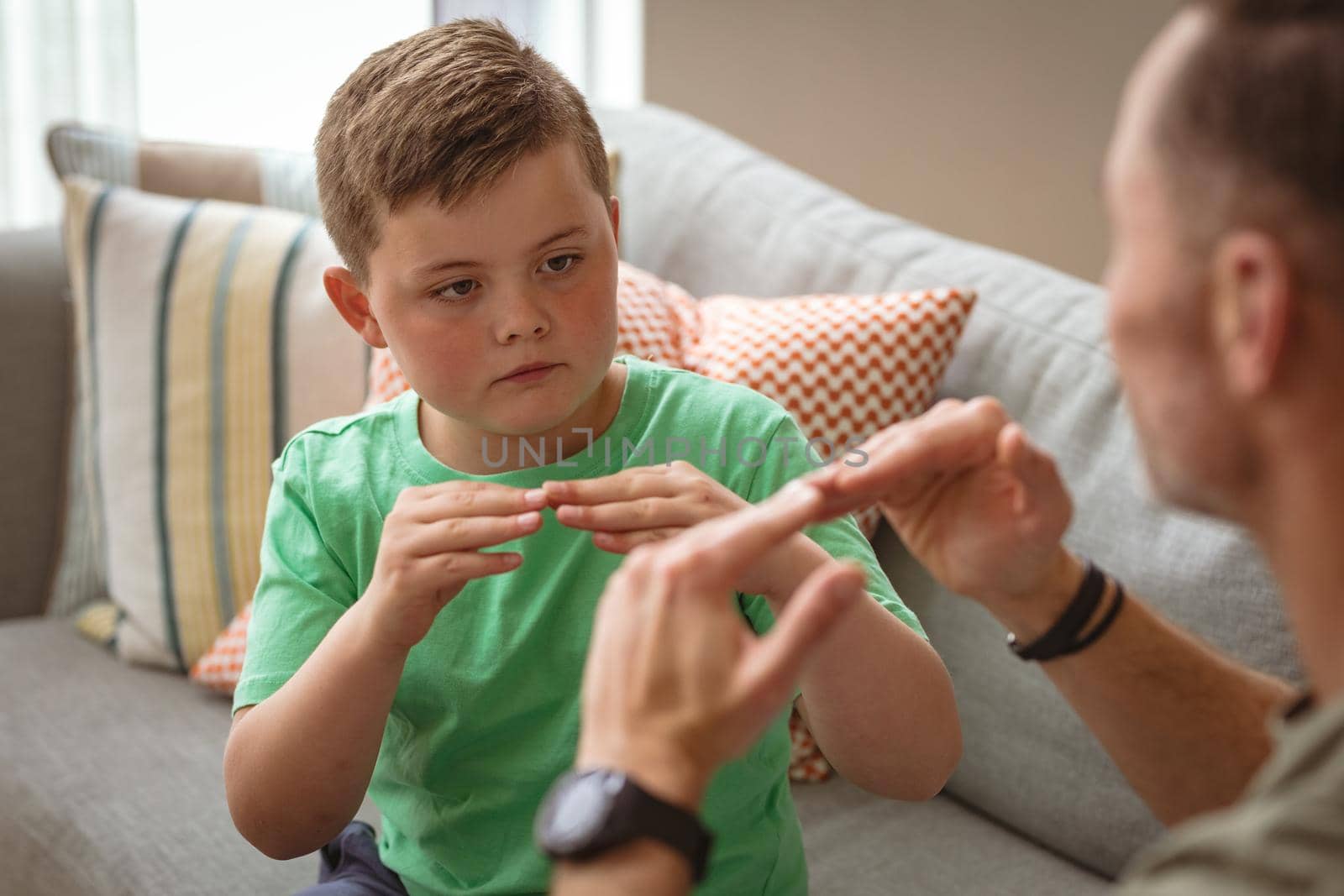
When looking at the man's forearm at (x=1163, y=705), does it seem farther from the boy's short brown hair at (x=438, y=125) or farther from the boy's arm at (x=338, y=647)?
the boy's short brown hair at (x=438, y=125)

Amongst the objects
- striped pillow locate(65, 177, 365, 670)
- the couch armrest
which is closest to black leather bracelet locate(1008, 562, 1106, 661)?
striped pillow locate(65, 177, 365, 670)

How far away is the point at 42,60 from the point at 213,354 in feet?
3.11

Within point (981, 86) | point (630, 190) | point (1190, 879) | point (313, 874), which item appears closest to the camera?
point (1190, 879)

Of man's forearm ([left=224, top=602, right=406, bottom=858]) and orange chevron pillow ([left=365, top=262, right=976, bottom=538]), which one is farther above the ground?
orange chevron pillow ([left=365, top=262, right=976, bottom=538])

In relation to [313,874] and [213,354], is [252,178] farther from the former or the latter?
[313,874]

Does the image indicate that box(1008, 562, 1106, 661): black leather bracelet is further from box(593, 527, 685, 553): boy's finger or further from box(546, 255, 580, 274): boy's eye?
box(546, 255, 580, 274): boy's eye

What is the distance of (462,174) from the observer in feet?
3.37

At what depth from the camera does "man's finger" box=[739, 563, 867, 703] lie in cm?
65

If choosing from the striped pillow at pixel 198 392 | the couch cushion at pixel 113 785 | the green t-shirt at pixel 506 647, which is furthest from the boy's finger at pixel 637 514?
the striped pillow at pixel 198 392

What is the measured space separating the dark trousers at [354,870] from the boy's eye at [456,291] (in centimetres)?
57

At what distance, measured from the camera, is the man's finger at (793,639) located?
645mm

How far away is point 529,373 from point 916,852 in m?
0.76

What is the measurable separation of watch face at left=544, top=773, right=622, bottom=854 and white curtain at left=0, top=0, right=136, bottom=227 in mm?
2303

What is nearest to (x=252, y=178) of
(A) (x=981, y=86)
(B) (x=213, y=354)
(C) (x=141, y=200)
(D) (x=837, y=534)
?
(C) (x=141, y=200)
